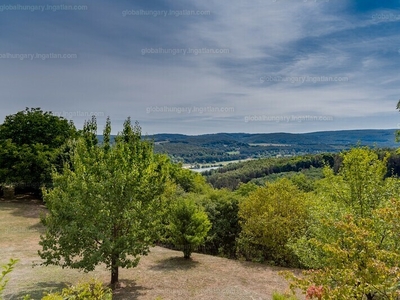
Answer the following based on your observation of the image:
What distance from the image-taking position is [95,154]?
42.8 feet

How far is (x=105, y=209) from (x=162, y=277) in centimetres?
581

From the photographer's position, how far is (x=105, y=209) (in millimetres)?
11953

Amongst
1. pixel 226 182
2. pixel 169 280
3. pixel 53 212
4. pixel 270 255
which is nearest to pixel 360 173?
pixel 270 255

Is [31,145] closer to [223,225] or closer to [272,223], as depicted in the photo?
[223,225]

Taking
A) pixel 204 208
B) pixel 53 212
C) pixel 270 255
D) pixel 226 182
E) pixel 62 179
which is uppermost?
pixel 62 179

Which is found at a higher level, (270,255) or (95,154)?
(95,154)

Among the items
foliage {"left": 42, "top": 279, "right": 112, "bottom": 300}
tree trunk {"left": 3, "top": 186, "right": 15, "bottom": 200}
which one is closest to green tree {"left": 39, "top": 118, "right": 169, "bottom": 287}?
foliage {"left": 42, "top": 279, "right": 112, "bottom": 300}

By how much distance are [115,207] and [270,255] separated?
12.5 meters

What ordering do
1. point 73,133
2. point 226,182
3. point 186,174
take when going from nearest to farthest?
point 73,133, point 186,174, point 226,182

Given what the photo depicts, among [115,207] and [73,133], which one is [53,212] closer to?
[115,207]

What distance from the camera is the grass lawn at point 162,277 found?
1308cm

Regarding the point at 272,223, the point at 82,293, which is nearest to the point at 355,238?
the point at 82,293

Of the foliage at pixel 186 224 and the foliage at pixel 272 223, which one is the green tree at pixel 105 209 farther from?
the foliage at pixel 272 223

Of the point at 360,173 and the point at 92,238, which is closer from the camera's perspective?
the point at 92,238
